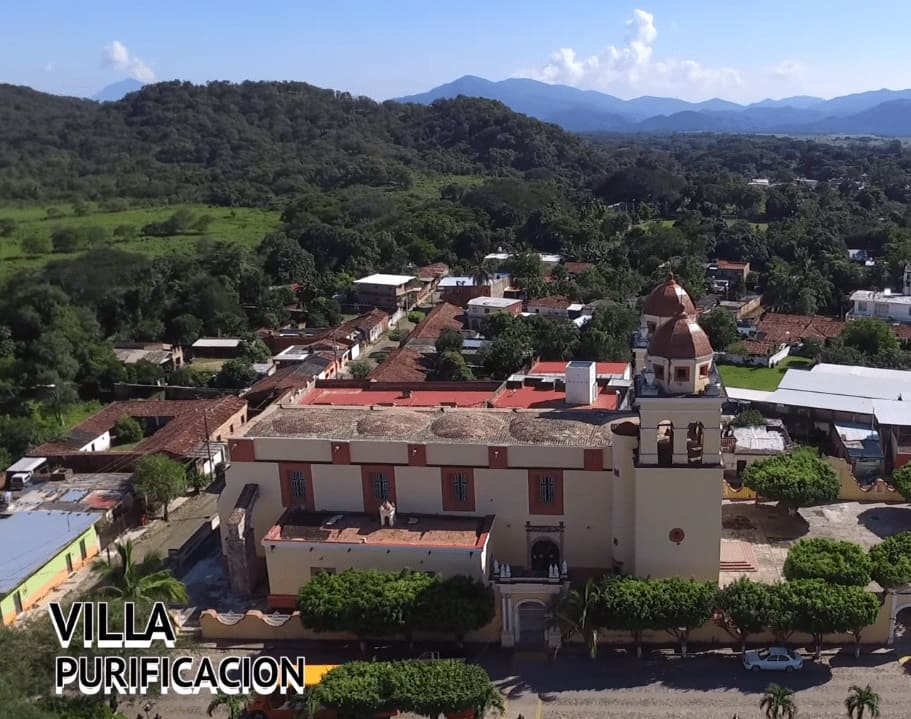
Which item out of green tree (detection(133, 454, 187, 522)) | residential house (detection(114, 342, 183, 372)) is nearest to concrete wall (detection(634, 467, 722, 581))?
green tree (detection(133, 454, 187, 522))

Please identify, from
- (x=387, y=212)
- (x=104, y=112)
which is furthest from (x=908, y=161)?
(x=104, y=112)

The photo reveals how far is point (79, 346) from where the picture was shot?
5391 cm

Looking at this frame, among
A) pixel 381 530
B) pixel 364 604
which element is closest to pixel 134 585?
pixel 364 604

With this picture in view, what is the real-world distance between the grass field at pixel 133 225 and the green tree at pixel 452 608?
214 feet

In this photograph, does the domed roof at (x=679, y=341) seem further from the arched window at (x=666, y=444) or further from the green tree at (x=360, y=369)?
the green tree at (x=360, y=369)

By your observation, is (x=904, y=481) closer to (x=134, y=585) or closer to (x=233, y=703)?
(x=233, y=703)

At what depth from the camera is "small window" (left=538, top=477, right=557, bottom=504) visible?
25828 millimetres

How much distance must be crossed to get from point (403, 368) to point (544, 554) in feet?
77.6

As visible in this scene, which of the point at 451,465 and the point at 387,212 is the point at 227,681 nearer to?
the point at 451,465

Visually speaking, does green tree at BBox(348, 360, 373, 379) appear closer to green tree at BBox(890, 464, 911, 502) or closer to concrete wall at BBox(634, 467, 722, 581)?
concrete wall at BBox(634, 467, 722, 581)

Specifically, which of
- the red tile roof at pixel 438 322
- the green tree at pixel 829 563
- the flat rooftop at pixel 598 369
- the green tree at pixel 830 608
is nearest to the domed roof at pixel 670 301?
the green tree at pixel 829 563

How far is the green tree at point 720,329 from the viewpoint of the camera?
5634 centimetres

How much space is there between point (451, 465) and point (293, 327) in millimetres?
42023

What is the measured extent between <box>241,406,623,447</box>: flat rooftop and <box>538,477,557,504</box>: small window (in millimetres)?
1187
